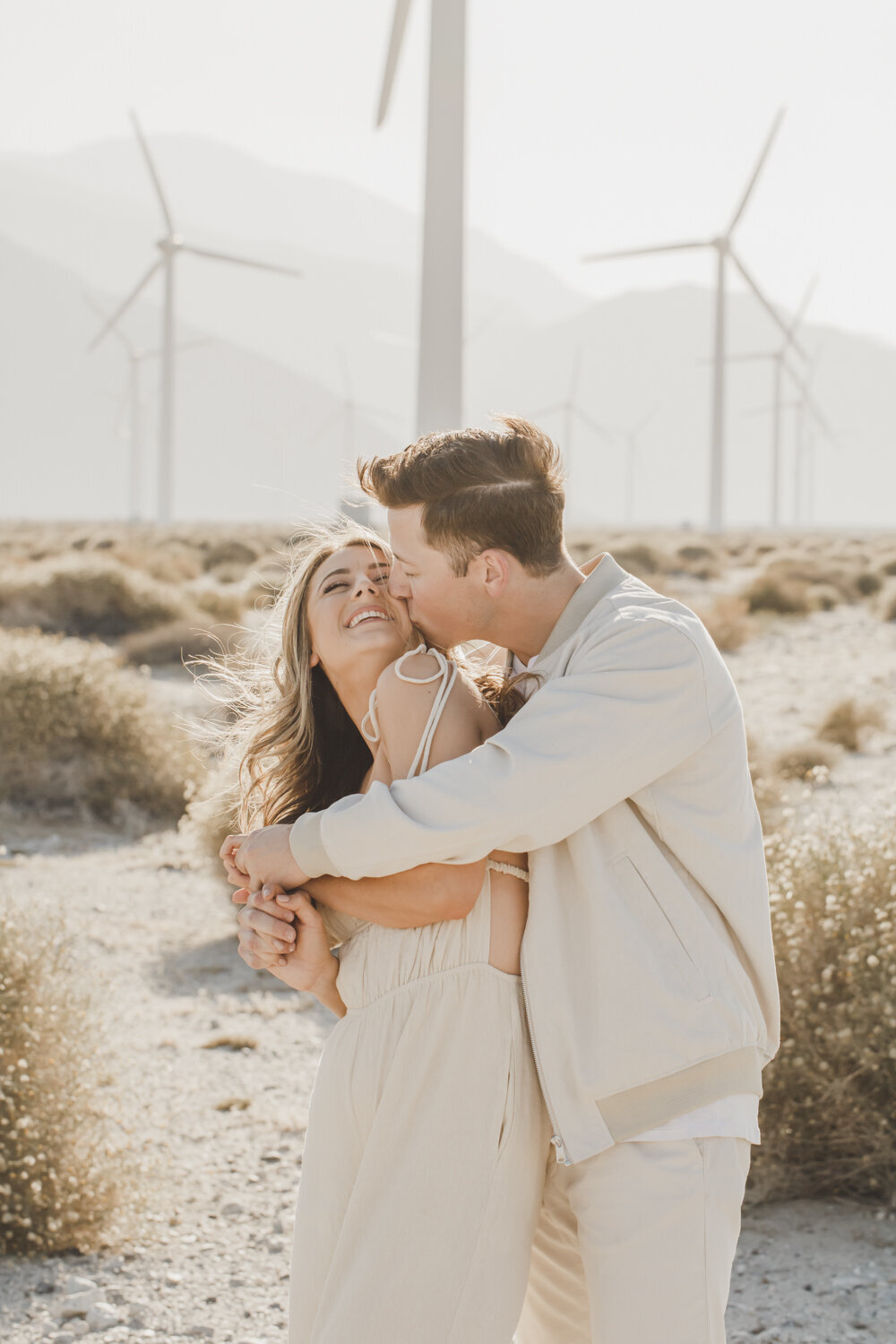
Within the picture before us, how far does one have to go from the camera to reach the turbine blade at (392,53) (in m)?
15.3

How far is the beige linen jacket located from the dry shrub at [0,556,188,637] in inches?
766

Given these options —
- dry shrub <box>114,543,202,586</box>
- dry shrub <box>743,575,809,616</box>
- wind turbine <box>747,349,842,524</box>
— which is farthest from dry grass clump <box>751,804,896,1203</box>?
wind turbine <box>747,349,842,524</box>

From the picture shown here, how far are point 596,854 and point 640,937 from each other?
19 centimetres

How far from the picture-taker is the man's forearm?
2680 millimetres

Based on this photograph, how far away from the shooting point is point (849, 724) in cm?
1493

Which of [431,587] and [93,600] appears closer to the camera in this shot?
[431,587]

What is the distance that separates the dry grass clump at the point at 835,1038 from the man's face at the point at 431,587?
3.07 m

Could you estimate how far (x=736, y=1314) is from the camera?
4809 mm

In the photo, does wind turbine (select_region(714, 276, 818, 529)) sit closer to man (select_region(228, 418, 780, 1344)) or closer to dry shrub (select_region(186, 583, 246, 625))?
dry shrub (select_region(186, 583, 246, 625))

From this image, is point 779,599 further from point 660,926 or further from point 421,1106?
point 421,1106

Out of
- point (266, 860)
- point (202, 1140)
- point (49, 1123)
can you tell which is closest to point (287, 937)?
point (266, 860)

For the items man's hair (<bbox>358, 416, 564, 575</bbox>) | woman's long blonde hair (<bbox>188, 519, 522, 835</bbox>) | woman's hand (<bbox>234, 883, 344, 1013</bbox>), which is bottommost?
woman's hand (<bbox>234, 883, 344, 1013</bbox>)

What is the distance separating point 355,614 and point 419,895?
0.86 metres

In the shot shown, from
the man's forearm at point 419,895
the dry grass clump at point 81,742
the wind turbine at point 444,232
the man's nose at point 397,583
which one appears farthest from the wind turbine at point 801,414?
the man's forearm at point 419,895
